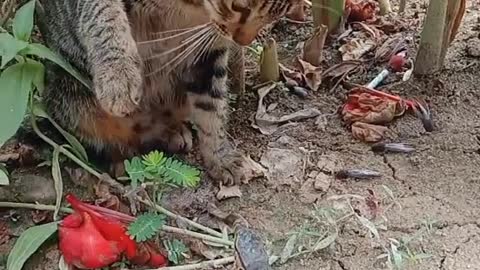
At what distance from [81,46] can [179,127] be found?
39cm

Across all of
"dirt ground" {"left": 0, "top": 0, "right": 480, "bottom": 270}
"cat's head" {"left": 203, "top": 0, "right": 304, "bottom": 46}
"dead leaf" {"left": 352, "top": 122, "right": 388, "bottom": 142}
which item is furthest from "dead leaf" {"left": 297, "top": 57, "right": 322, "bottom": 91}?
"cat's head" {"left": 203, "top": 0, "right": 304, "bottom": 46}

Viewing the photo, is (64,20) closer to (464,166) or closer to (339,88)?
(339,88)

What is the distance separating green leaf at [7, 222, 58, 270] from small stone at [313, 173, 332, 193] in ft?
2.11

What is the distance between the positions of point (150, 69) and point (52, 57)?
0.41 metres

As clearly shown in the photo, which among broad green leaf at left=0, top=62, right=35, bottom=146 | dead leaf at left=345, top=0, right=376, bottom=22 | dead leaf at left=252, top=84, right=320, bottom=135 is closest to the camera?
broad green leaf at left=0, top=62, right=35, bottom=146

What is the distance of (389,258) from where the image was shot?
2102mm

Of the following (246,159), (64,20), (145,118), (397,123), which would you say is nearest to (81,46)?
(64,20)

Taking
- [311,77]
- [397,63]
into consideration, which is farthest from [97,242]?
[397,63]

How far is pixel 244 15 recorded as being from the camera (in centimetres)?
218

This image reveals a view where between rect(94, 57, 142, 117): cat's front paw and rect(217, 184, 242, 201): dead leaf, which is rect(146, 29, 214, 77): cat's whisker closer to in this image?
rect(94, 57, 142, 117): cat's front paw

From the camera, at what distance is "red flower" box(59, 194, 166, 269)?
2.05m

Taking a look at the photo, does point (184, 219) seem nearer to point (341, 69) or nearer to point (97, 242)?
point (97, 242)

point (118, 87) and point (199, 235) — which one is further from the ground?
point (118, 87)

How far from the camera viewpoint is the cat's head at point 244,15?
85.0 inches
